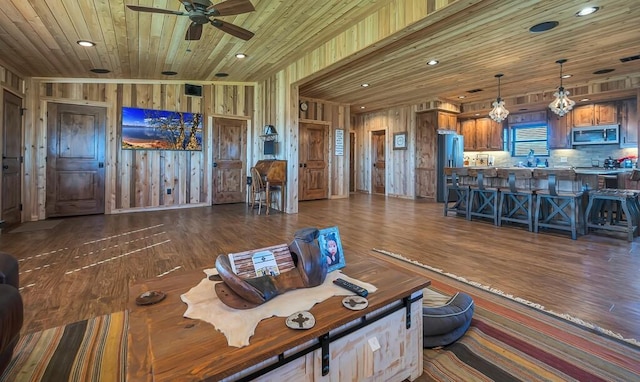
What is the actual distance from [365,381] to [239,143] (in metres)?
6.71

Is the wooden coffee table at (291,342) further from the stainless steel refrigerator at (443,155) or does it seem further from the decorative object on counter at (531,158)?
the decorative object on counter at (531,158)

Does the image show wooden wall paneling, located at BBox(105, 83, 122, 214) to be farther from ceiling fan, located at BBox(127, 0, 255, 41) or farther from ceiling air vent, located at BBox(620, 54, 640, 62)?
ceiling air vent, located at BBox(620, 54, 640, 62)

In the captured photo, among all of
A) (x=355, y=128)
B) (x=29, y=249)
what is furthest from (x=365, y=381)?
(x=355, y=128)

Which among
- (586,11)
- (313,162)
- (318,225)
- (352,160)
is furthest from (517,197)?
(352,160)

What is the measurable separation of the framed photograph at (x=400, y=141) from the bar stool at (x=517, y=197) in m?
4.14

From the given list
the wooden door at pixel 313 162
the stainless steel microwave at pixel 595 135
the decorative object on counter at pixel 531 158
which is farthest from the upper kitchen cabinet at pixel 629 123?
the wooden door at pixel 313 162

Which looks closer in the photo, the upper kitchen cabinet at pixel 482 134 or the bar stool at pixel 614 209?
the bar stool at pixel 614 209

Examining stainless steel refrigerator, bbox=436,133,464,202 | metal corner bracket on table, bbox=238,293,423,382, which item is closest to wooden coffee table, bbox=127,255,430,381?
metal corner bracket on table, bbox=238,293,423,382

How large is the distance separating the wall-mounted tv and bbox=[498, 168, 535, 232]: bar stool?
608 centimetres

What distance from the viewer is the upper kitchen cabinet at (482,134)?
8555 mm

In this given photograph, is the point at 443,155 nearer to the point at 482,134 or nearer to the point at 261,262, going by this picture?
the point at 482,134

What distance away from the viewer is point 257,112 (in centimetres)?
730

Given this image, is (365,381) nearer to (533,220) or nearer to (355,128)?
(533,220)

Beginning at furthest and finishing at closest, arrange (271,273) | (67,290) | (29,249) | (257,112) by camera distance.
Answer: (257,112) < (29,249) < (67,290) < (271,273)
